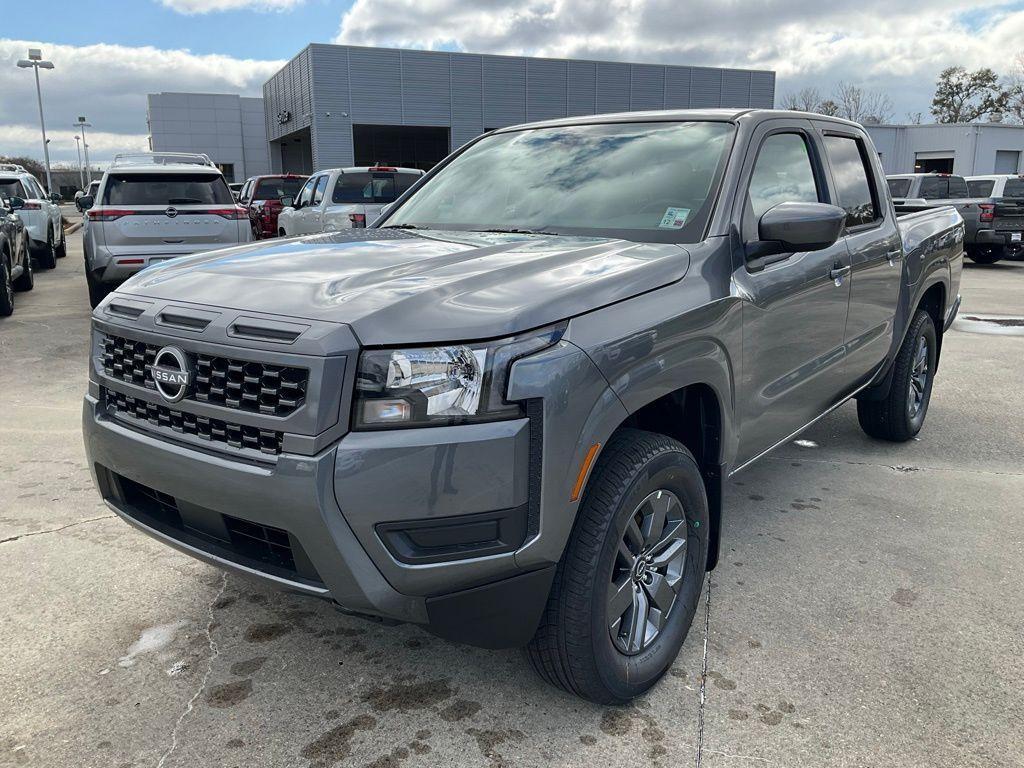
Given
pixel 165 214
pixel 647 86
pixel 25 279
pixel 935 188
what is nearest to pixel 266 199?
pixel 25 279

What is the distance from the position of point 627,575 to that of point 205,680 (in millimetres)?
1440

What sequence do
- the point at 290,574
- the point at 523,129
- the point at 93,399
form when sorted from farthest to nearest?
the point at 523,129
the point at 93,399
the point at 290,574

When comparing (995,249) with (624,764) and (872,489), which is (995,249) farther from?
(624,764)

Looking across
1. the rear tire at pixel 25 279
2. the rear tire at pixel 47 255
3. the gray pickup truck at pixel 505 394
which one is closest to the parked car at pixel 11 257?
the rear tire at pixel 25 279

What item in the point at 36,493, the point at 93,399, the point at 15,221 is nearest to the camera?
the point at 93,399

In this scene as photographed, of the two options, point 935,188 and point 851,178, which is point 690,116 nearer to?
point 851,178

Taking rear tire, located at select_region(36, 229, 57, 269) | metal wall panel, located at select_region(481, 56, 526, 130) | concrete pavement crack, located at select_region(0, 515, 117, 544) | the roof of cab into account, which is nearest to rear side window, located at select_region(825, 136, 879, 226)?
the roof of cab

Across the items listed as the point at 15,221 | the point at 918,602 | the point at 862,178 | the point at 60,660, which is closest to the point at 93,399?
the point at 60,660

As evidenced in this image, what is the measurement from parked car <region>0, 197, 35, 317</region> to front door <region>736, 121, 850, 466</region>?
9.43 metres

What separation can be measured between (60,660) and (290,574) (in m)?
1.20

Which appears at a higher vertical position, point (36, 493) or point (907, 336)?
point (907, 336)

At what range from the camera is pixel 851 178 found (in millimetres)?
4133

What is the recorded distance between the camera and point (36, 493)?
170 inches

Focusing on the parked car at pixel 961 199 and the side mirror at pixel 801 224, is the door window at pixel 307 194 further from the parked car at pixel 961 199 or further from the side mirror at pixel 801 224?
the side mirror at pixel 801 224
